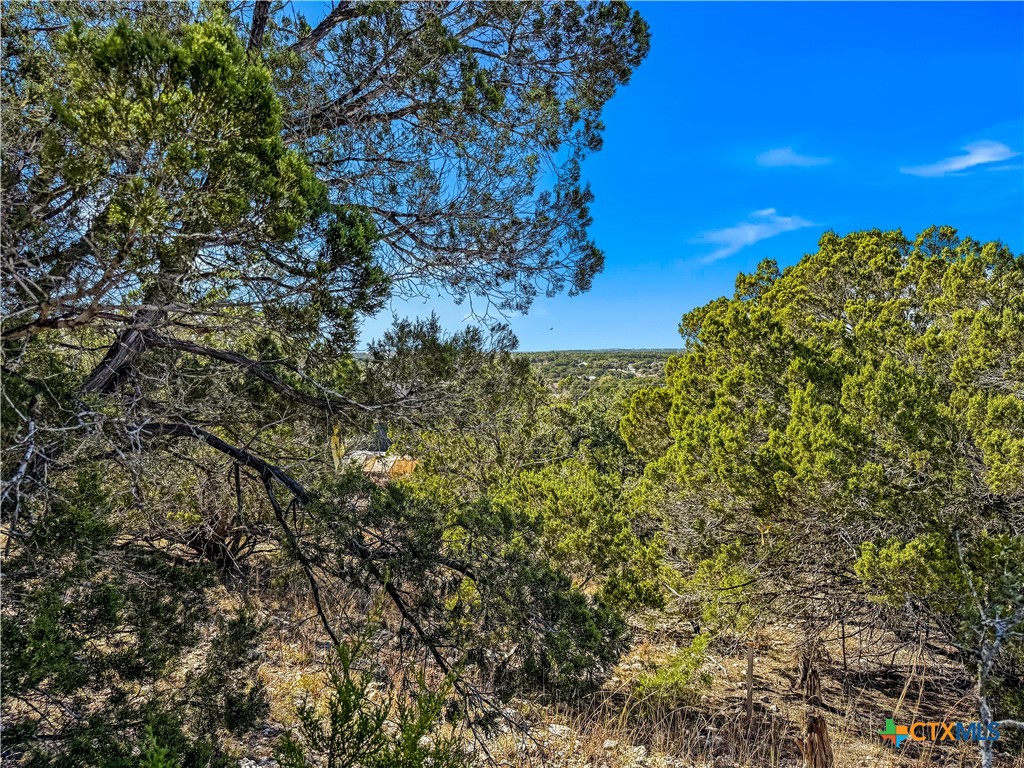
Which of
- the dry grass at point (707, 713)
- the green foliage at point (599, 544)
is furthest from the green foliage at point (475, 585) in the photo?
the green foliage at point (599, 544)

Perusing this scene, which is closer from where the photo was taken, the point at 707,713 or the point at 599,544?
the point at 707,713

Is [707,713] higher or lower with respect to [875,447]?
lower

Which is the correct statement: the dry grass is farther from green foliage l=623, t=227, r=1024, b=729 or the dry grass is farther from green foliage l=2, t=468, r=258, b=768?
green foliage l=623, t=227, r=1024, b=729

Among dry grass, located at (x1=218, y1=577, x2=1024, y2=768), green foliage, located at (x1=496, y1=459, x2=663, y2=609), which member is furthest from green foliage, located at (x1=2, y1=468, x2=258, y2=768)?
green foliage, located at (x1=496, y1=459, x2=663, y2=609)

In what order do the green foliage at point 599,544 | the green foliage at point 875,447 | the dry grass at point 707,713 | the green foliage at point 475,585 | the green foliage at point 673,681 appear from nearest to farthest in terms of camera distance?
1. the green foliage at point 475,585
2. the green foliage at point 875,447
3. the dry grass at point 707,713
4. the green foliage at point 673,681
5. the green foliage at point 599,544

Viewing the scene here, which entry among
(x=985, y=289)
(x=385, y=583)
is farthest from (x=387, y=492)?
(x=985, y=289)

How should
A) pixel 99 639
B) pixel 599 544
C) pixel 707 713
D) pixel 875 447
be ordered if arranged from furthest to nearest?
pixel 599 544 < pixel 707 713 < pixel 875 447 < pixel 99 639

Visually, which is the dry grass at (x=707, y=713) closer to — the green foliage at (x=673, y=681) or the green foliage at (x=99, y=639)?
the green foliage at (x=673, y=681)

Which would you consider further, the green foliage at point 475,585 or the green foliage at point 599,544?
the green foliage at point 599,544

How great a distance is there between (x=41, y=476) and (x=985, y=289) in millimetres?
7729

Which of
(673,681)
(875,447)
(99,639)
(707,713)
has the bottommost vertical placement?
(707,713)

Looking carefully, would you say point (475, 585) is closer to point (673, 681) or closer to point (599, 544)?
point (599, 544)

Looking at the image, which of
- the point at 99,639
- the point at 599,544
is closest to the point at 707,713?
the point at 599,544

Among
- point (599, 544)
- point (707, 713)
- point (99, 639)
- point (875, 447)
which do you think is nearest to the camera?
point (99, 639)
